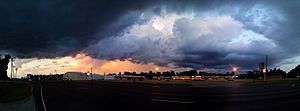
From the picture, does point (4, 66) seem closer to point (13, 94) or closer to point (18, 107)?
point (13, 94)

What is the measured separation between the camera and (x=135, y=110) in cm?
1476

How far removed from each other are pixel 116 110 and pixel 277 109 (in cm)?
750

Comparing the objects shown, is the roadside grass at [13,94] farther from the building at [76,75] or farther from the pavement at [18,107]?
the building at [76,75]

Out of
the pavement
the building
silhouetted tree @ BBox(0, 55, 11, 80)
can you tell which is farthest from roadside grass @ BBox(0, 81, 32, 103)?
silhouetted tree @ BBox(0, 55, 11, 80)

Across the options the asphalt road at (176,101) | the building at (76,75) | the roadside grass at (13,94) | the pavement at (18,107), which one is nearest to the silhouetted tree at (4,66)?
the building at (76,75)

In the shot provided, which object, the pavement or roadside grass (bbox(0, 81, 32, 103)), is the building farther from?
the pavement

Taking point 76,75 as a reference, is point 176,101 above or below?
below

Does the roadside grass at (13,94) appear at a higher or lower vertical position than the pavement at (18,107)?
lower

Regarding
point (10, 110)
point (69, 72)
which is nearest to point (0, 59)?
point (69, 72)

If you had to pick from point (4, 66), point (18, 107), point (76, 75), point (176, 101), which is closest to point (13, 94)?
point (18, 107)

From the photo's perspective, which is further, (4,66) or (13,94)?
(4,66)

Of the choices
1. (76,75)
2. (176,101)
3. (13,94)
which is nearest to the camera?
(176,101)

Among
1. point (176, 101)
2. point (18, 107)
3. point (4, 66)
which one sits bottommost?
point (18, 107)

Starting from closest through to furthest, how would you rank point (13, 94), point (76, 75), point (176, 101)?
point (176, 101)
point (13, 94)
point (76, 75)
